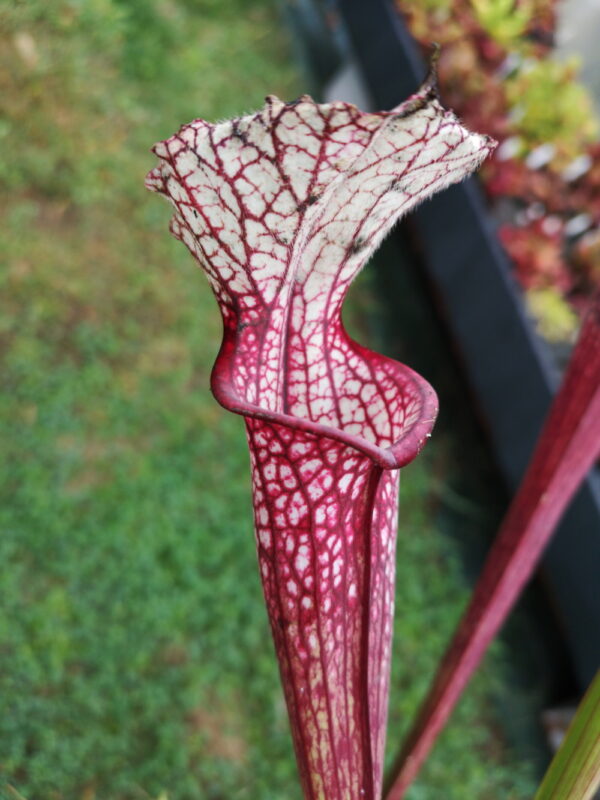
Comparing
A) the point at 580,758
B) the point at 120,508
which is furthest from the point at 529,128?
the point at 580,758

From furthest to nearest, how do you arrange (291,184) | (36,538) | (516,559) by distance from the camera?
(36,538)
(516,559)
(291,184)

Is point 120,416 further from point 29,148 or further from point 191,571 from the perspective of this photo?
point 29,148

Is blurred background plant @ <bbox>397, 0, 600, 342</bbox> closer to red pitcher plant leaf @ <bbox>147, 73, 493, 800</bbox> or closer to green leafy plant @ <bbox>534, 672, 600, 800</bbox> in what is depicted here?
red pitcher plant leaf @ <bbox>147, 73, 493, 800</bbox>

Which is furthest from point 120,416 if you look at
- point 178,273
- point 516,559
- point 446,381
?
point 516,559

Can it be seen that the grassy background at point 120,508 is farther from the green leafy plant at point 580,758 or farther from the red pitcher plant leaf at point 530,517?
the green leafy plant at point 580,758

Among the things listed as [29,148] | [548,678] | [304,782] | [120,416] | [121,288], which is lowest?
[548,678]

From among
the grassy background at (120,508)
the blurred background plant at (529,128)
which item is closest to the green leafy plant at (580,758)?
the grassy background at (120,508)
